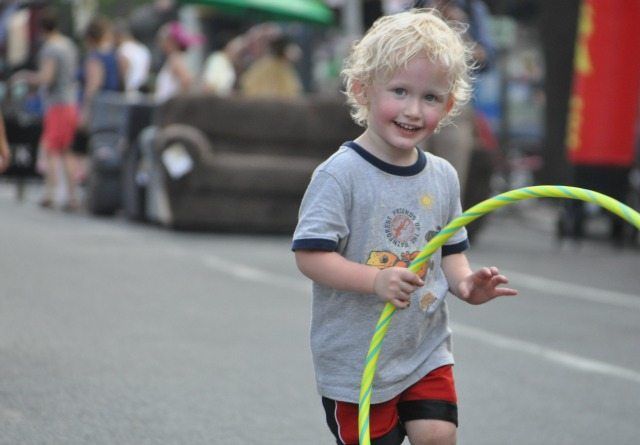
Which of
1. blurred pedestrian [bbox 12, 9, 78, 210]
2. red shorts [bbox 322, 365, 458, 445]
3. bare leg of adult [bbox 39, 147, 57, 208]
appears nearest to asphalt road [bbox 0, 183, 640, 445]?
red shorts [bbox 322, 365, 458, 445]

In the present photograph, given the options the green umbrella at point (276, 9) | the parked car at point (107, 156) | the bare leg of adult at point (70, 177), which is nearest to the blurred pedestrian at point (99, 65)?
the bare leg of adult at point (70, 177)

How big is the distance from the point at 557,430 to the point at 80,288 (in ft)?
15.7

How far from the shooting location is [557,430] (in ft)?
21.5

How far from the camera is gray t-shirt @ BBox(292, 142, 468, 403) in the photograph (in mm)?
4188

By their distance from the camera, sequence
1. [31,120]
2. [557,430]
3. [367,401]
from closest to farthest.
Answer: [367,401]
[557,430]
[31,120]

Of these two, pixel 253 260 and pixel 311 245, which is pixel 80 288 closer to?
pixel 253 260

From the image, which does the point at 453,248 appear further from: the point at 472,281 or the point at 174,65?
the point at 174,65

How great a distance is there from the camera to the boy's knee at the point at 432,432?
13.8 feet

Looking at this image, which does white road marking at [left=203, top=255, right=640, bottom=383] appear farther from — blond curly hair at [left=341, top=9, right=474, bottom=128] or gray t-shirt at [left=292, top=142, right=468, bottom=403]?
blond curly hair at [left=341, top=9, right=474, bottom=128]

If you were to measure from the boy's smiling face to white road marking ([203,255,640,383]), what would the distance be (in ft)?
13.3

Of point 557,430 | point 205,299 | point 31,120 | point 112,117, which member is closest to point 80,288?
point 205,299

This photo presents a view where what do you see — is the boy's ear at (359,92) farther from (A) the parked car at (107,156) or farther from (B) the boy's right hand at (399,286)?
(A) the parked car at (107,156)

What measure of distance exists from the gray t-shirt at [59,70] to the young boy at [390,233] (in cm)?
1395

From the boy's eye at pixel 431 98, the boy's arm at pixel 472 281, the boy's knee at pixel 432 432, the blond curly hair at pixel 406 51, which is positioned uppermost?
the blond curly hair at pixel 406 51
